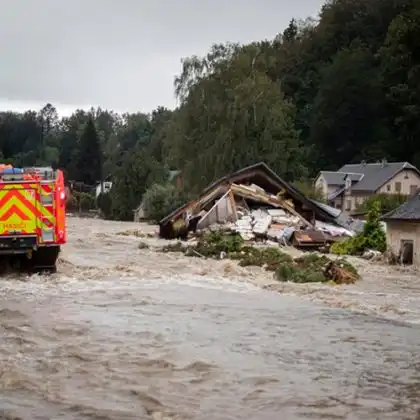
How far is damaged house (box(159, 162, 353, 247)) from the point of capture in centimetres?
3444

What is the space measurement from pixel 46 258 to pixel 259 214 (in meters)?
16.8

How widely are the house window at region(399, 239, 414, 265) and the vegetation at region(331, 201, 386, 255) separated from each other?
3673mm

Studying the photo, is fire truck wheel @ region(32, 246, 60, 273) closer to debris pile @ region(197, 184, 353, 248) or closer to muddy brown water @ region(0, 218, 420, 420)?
muddy brown water @ region(0, 218, 420, 420)

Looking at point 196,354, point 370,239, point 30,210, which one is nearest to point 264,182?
point 370,239

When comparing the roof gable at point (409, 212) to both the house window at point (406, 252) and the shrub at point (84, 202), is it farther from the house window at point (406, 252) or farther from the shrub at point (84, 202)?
the shrub at point (84, 202)

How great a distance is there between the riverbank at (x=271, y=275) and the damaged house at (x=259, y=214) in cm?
280

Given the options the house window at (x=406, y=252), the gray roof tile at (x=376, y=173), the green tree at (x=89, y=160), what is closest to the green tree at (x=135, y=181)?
the gray roof tile at (x=376, y=173)

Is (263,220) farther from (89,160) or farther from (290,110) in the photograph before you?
(89,160)

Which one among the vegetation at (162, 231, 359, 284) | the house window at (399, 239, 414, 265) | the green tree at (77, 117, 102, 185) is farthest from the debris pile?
the green tree at (77, 117, 102, 185)

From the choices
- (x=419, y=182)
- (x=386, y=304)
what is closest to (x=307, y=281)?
(x=386, y=304)

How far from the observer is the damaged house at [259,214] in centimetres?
3444

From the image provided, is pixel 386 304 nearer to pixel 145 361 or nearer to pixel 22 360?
pixel 145 361

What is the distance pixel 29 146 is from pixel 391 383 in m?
168

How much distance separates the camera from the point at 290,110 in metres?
66.5
